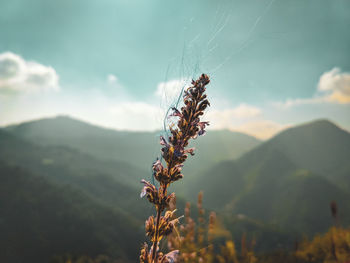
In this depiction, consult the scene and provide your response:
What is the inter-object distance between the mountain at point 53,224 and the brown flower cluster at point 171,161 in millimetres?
107358

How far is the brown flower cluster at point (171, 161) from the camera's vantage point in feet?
7.52

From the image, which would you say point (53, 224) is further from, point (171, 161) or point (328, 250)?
point (171, 161)

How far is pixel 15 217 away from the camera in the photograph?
382 ft

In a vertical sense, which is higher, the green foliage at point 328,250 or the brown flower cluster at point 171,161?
the brown flower cluster at point 171,161

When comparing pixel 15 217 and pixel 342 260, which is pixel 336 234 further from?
pixel 15 217

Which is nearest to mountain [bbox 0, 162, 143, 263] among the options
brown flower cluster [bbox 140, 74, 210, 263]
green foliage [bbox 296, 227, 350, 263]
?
green foliage [bbox 296, 227, 350, 263]

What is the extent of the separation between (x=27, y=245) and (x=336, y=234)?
12743cm

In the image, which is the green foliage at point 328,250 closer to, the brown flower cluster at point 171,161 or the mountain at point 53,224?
the brown flower cluster at point 171,161

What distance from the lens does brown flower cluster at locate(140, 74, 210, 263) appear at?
2293 mm

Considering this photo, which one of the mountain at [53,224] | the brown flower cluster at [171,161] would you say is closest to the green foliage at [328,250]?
the brown flower cluster at [171,161]

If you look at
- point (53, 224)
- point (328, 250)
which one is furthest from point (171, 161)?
point (53, 224)

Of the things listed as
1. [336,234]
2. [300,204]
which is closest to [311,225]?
[300,204]

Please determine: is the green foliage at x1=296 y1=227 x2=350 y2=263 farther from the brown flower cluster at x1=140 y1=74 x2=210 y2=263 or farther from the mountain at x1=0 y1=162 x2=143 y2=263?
the mountain at x1=0 y1=162 x2=143 y2=263

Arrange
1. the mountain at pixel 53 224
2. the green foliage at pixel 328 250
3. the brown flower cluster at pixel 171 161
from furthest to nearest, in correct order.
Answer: the mountain at pixel 53 224 → the green foliage at pixel 328 250 → the brown flower cluster at pixel 171 161
